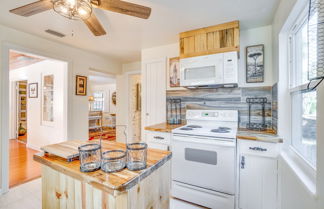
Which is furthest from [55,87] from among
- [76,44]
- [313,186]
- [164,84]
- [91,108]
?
[91,108]

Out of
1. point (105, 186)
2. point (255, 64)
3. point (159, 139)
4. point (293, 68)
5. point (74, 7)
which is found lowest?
point (159, 139)

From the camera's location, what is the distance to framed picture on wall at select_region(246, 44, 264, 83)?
2.15 m

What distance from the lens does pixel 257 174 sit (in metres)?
1.64

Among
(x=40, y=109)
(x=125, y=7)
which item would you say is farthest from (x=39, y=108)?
(x=125, y=7)

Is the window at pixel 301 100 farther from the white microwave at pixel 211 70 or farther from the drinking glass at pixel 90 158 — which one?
the drinking glass at pixel 90 158

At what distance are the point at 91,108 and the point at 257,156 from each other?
953 cm

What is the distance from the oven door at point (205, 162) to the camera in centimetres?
171

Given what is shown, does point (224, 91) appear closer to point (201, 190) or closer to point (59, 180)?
point (201, 190)

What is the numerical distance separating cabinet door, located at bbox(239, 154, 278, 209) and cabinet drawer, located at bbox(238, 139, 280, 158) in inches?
1.8

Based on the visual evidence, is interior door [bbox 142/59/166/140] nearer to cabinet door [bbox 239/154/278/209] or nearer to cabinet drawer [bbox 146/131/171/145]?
cabinet drawer [bbox 146/131/171/145]

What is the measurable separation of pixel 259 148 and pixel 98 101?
9577mm

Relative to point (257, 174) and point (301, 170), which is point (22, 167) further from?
point (301, 170)

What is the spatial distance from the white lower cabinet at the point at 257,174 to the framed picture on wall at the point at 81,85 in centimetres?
307

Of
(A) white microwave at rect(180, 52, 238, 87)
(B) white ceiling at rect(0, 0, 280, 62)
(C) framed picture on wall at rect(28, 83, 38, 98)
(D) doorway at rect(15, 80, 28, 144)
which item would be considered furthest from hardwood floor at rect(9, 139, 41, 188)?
(A) white microwave at rect(180, 52, 238, 87)
